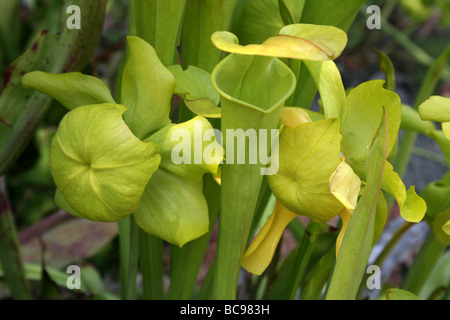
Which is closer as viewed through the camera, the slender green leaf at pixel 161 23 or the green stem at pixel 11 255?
the slender green leaf at pixel 161 23

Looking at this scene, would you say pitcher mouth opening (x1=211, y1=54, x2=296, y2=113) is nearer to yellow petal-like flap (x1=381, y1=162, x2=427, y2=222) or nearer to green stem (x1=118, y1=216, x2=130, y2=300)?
yellow petal-like flap (x1=381, y1=162, x2=427, y2=222)

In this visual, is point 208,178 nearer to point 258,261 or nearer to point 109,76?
point 258,261

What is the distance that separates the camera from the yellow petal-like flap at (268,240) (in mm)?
338

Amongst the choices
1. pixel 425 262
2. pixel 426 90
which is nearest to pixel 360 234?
pixel 425 262

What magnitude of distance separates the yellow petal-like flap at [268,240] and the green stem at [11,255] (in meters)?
0.31

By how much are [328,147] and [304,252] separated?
0.49ft

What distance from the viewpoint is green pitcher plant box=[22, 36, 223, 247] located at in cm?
29

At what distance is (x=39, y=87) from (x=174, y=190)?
13cm

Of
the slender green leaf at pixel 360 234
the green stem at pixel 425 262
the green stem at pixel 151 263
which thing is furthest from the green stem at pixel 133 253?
the green stem at pixel 425 262

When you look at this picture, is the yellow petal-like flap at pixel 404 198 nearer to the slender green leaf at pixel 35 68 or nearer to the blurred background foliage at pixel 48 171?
the blurred background foliage at pixel 48 171

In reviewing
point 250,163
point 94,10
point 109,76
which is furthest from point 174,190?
point 109,76

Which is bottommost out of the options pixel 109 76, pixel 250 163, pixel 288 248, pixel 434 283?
pixel 288 248

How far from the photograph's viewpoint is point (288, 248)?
3.94 feet

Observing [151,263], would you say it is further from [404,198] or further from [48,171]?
[48,171]
